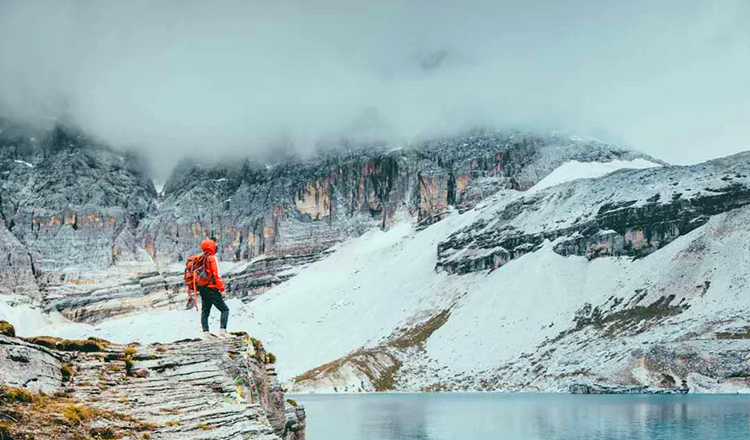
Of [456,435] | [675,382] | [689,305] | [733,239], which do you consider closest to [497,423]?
[456,435]

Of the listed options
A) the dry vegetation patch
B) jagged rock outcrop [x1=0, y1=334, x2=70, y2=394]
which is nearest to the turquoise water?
jagged rock outcrop [x1=0, y1=334, x2=70, y2=394]

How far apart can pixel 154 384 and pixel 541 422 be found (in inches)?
3206

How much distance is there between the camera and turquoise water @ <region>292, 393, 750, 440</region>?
79.8m

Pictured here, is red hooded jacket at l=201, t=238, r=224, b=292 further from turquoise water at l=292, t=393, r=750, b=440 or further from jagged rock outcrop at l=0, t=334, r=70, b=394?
turquoise water at l=292, t=393, r=750, b=440

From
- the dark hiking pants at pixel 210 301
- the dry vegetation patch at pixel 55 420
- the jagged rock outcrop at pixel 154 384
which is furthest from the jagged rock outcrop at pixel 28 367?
the dark hiking pants at pixel 210 301

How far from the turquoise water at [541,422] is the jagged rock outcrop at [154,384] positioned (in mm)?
58838

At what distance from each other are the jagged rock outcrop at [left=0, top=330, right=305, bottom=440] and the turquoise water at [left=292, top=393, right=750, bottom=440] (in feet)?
193

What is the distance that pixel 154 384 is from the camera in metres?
20.8

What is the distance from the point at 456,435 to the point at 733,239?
467ft

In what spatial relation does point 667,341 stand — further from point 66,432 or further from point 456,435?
point 66,432

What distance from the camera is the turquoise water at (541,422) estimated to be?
262ft

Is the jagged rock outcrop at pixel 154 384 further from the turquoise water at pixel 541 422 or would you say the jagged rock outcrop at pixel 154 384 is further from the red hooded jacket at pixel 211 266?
the turquoise water at pixel 541 422

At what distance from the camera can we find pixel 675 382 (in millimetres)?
→ 155625

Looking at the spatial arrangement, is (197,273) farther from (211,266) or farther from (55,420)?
(55,420)
